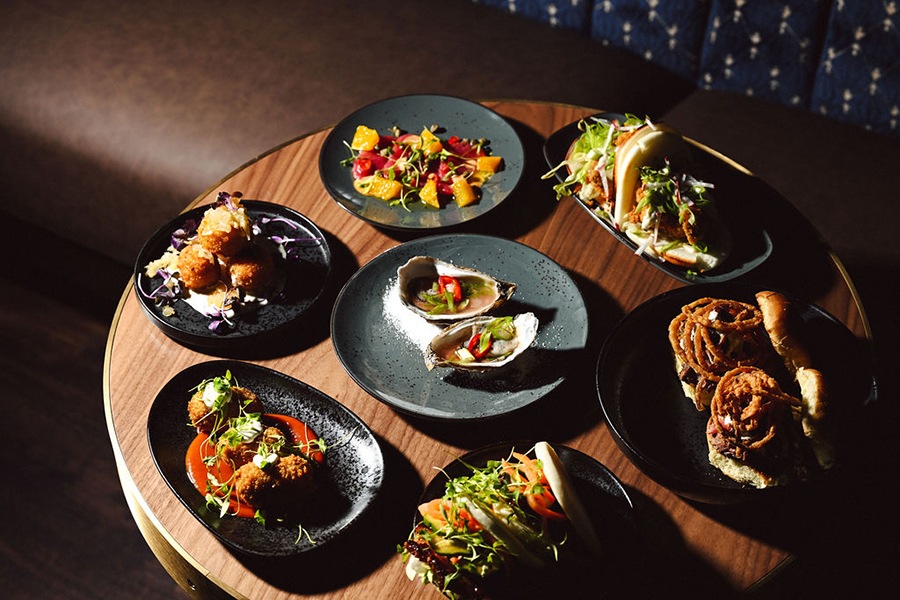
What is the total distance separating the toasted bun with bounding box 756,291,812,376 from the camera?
180 cm

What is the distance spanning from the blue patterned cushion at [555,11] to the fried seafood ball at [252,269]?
2032mm

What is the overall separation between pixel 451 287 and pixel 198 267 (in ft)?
1.98

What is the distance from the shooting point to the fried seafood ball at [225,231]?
2045 millimetres

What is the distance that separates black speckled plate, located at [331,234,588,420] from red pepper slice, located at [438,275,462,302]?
9cm

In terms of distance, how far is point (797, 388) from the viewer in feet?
6.05

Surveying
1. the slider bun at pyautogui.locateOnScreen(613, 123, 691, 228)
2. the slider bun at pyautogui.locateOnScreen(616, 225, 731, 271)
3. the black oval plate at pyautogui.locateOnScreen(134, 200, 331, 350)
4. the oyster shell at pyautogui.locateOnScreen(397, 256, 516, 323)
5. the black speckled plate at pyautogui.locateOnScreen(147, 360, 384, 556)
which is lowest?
the black speckled plate at pyautogui.locateOnScreen(147, 360, 384, 556)

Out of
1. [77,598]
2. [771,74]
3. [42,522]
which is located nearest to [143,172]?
[42,522]

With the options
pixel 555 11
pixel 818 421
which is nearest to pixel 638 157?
pixel 818 421

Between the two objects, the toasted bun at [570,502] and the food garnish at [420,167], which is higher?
the food garnish at [420,167]

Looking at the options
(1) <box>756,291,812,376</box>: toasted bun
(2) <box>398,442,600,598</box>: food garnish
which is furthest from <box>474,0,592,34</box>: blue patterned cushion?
(2) <box>398,442,600,598</box>: food garnish

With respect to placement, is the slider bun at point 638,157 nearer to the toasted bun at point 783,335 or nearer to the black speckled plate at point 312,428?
the toasted bun at point 783,335

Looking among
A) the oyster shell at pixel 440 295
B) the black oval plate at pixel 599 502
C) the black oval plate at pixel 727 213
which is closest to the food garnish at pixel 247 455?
the black oval plate at pixel 599 502

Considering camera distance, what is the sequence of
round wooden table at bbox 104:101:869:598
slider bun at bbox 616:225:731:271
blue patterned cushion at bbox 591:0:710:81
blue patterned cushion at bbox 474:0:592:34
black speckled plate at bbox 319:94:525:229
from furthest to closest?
blue patterned cushion at bbox 474:0:592:34, blue patterned cushion at bbox 591:0:710:81, black speckled plate at bbox 319:94:525:229, slider bun at bbox 616:225:731:271, round wooden table at bbox 104:101:869:598

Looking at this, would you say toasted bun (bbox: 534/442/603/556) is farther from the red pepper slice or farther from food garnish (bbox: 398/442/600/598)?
the red pepper slice
